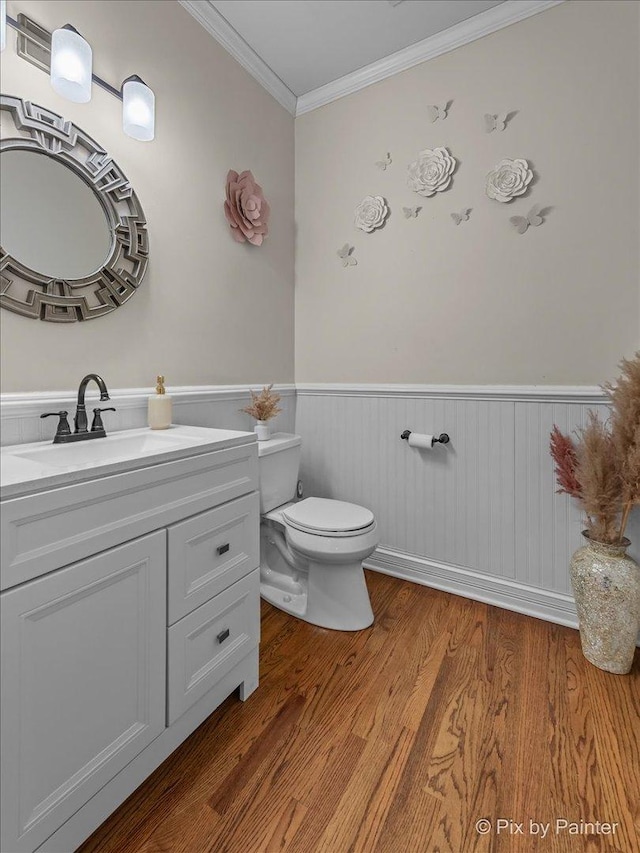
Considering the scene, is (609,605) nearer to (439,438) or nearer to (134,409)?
(439,438)

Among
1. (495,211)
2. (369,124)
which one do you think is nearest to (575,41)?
(495,211)

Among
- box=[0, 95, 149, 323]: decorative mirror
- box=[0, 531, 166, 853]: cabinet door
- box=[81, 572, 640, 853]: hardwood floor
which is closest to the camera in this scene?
box=[0, 531, 166, 853]: cabinet door

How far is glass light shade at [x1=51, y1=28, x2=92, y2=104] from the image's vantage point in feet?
3.90

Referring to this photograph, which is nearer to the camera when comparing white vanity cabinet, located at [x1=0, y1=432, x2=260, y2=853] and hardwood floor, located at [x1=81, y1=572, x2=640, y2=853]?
white vanity cabinet, located at [x1=0, y1=432, x2=260, y2=853]

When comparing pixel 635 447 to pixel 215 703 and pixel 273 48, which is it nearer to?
pixel 215 703

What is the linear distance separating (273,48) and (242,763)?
Answer: 2863 mm

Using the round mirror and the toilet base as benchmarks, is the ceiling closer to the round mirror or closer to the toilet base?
the round mirror

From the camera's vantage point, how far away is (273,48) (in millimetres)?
1947

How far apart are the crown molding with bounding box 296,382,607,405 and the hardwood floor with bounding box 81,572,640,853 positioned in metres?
0.99

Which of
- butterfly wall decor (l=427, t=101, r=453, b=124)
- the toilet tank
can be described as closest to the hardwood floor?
the toilet tank

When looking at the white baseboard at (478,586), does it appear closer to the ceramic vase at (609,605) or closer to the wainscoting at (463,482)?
the wainscoting at (463,482)

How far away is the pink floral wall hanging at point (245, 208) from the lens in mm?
1896

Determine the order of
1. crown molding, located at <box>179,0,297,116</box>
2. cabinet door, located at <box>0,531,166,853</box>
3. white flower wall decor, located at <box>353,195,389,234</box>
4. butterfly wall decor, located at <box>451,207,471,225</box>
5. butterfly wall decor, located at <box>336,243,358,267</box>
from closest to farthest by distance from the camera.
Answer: cabinet door, located at <box>0,531,166,853</box>, crown molding, located at <box>179,0,297,116</box>, butterfly wall decor, located at <box>451,207,471,225</box>, white flower wall decor, located at <box>353,195,389,234</box>, butterfly wall decor, located at <box>336,243,358,267</box>

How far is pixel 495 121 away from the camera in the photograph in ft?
5.84
